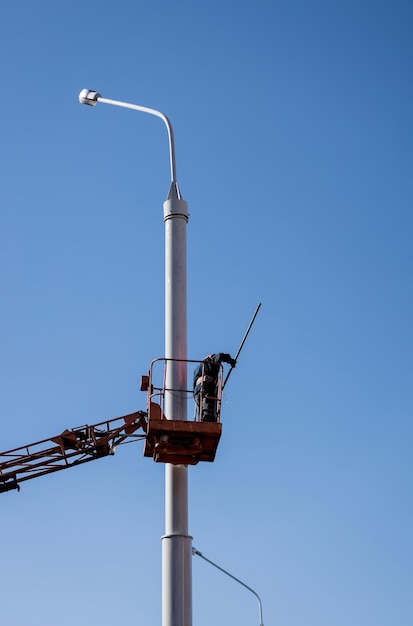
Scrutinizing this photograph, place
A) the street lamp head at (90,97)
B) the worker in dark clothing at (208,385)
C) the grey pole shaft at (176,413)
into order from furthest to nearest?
the street lamp head at (90,97) → the worker in dark clothing at (208,385) → the grey pole shaft at (176,413)

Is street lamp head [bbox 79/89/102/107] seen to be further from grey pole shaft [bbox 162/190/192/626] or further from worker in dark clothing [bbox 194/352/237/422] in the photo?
worker in dark clothing [bbox 194/352/237/422]

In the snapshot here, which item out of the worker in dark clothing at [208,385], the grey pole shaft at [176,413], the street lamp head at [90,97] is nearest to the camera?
the grey pole shaft at [176,413]

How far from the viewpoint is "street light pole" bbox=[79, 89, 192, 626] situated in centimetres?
2173

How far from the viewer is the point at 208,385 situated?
931 inches

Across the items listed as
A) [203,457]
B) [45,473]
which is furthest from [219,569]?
[203,457]

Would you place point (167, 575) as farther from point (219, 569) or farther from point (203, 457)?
point (219, 569)

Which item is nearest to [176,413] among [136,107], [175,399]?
[175,399]

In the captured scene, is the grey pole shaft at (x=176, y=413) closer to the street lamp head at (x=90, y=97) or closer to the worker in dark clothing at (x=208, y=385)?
the worker in dark clothing at (x=208, y=385)

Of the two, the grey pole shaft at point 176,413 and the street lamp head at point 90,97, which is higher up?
the street lamp head at point 90,97

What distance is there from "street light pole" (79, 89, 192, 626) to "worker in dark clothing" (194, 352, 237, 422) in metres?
0.36

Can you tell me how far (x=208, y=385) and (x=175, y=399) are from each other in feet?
2.72

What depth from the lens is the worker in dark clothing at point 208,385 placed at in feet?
77.2

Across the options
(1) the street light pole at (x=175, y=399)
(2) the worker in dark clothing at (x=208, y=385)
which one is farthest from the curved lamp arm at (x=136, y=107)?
(2) the worker in dark clothing at (x=208, y=385)

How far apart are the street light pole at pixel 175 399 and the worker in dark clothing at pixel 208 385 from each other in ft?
1.19
